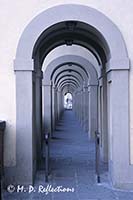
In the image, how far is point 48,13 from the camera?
808 centimetres

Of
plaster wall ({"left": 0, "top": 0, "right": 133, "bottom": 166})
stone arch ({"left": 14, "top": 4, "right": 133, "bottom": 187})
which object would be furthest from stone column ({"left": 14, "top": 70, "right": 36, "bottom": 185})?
plaster wall ({"left": 0, "top": 0, "right": 133, "bottom": 166})

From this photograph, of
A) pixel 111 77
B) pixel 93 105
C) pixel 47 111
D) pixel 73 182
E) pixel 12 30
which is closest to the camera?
pixel 12 30

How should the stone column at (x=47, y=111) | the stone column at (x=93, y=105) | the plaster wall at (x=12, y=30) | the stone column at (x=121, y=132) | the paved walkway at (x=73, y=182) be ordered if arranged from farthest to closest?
the stone column at (x=47, y=111) → the stone column at (x=93, y=105) → the plaster wall at (x=12, y=30) → the stone column at (x=121, y=132) → the paved walkway at (x=73, y=182)

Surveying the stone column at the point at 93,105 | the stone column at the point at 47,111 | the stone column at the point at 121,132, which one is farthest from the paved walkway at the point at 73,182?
the stone column at the point at 47,111

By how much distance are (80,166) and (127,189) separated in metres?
2.89

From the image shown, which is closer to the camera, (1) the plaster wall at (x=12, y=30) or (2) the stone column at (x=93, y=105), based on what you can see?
(1) the plaster wall at (x=12, y=30)

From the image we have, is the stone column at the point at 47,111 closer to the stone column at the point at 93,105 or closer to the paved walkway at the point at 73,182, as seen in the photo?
the stone column at the point at 93,105

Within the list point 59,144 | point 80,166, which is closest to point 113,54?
point 80,166

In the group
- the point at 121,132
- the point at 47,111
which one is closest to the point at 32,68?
the point at 121,132

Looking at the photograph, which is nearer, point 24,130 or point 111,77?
point 24,130

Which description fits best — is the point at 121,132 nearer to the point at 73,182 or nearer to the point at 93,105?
the point at 73,182

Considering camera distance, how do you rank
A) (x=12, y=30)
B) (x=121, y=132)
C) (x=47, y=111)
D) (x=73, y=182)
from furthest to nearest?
(x=47, y=111), (x=73, y=182), (x=12, y=30), (x=121, y=132)

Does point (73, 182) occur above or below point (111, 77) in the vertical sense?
below

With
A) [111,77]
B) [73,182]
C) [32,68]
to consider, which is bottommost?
[73,182]
